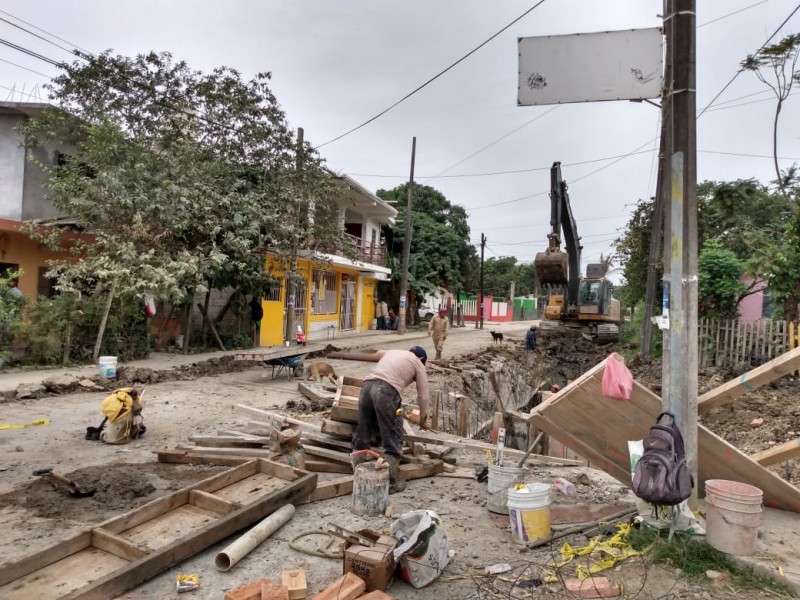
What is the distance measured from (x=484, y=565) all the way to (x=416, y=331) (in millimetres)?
26893

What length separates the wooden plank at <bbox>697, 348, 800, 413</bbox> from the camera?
167 inches

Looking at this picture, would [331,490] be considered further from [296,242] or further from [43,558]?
[296,242]

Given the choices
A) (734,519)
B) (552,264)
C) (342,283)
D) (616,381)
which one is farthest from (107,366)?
(342,283)

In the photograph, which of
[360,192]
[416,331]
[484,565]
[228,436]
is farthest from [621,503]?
[416,331]

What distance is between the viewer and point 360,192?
24953 millimetres

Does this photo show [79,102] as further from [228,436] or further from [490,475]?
[490,475]

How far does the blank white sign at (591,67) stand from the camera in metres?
4.48

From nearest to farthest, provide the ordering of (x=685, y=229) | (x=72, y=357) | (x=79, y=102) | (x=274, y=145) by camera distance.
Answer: (x=685, y=229) → (x=72, y=357) → (x=79, y=102) → (x=274, y=145)

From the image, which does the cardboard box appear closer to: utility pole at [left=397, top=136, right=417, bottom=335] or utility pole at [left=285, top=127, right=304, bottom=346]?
utility pole at [left=285, top=127, right=304, bottom=346]

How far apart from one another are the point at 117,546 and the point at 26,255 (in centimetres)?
1451

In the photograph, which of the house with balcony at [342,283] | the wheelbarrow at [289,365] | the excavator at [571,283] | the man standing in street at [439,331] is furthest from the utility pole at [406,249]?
the wheelbarrow at [289,365]

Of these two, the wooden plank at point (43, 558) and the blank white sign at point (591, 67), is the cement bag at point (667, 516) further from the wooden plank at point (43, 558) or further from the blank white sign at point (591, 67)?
the wooden plank at point (43, 558)

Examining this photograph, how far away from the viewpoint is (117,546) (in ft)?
11.9

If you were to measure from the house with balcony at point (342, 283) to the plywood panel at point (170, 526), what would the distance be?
13.1m
